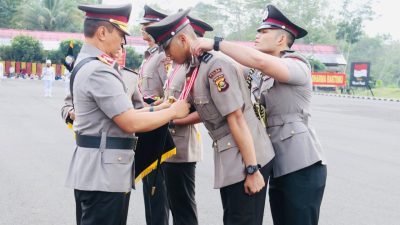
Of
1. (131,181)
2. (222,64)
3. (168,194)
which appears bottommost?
(168,194)

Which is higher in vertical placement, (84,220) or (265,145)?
(265,145)

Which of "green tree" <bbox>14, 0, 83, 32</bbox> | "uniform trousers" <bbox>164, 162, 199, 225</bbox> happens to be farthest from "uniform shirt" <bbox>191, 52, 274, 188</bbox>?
"green tree" <bbox>14, 0, 83, 32</bbox>

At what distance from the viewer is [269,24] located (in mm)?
3404

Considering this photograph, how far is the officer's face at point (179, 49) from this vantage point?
312 cm

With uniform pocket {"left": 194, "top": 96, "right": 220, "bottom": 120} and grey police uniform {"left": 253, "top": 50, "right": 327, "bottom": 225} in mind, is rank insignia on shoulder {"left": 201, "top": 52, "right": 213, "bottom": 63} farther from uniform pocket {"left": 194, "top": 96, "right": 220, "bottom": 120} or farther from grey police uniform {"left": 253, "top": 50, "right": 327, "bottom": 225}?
grey police uniform {"left": 253, "top": 50, "right": 327, "bottom": 225}

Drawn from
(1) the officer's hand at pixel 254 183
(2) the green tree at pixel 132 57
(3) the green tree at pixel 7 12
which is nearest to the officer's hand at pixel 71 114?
(1) the officer's hand at pixel 254 183

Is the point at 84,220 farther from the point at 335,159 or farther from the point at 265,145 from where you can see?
the point at 335,159

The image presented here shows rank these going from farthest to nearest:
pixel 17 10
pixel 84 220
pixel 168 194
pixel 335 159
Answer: pixel 17 10
pixel 335 159
pixel 168 194
pixel 84 220

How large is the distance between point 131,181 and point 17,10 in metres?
59.8

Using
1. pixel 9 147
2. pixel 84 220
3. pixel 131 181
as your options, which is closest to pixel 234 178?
pixel 131 181

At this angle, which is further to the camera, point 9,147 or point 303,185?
point 9,147

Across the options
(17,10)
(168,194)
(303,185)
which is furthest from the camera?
(17,10)

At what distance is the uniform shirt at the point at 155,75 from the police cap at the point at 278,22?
54.9 inches

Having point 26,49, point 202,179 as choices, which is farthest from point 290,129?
point 26,49
